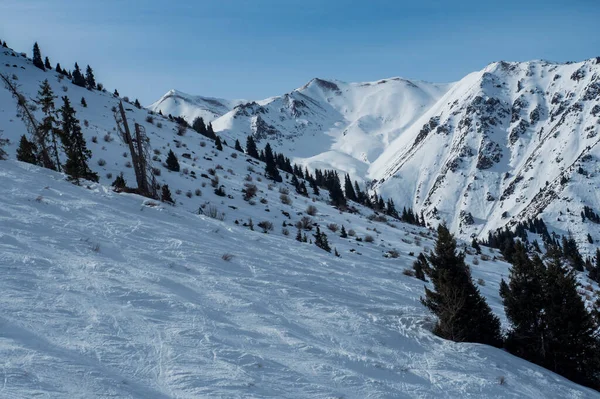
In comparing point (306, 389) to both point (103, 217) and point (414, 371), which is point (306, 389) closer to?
point (414, 371)

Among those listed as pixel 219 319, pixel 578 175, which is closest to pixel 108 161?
pixel 219 319

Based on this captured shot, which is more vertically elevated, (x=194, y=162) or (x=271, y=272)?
(x=194, y=162)

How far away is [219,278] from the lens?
367 inches

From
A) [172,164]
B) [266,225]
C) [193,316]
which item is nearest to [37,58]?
[172,164]

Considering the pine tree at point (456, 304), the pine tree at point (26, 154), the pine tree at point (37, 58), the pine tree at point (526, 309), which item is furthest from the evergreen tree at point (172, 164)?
the pine tree at point (37, 58)

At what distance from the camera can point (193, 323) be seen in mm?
6801

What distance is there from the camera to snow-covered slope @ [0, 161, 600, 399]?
5188mm

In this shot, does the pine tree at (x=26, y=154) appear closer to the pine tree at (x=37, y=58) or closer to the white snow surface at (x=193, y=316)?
the white snow surface at (x=193, y=316)

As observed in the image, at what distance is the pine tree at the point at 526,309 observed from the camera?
34.9 ft

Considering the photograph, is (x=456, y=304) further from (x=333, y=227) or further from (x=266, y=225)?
(x=333, y=227)

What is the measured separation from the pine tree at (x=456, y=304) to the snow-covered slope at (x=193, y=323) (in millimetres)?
510

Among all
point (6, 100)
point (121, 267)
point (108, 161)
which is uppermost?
point (6, 100)

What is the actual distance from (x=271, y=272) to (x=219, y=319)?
Answer: 358cm

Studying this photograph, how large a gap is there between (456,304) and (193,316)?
6462 millimetres
